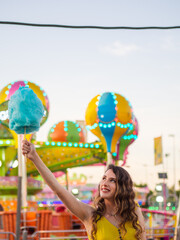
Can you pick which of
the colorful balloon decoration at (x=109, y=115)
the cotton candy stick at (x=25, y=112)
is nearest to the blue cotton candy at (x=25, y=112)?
the cotton candy stick at (x=25, y=112)

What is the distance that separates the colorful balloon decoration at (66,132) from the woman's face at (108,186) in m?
22.5

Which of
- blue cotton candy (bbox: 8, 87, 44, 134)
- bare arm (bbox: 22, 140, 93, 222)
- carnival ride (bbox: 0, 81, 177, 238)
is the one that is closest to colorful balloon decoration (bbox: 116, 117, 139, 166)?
carnival ride (bbox: 0, 81, 177, 238)

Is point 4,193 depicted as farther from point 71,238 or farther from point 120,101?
point 71,238

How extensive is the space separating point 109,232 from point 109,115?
694 inches

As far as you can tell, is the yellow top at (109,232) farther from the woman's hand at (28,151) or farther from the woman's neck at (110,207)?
the woman's hand at (28,151)

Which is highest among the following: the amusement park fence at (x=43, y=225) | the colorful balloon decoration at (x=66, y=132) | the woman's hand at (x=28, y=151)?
the colorful balloon decoration at (x=66, y=132)

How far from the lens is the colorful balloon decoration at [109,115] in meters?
20.5

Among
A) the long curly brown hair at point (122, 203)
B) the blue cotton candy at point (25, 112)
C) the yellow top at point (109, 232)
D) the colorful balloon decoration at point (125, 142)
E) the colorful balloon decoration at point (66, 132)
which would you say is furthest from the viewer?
the colorful balloon decoration at point (66, 132)

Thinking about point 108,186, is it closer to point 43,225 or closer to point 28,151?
point 28,151

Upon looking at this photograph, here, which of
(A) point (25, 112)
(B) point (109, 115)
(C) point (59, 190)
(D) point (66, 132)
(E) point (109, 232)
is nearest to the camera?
(E) point (109, 232)

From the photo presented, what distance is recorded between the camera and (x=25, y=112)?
3951 millimetres

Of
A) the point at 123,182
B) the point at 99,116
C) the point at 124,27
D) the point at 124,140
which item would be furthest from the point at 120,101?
the point at 123,182

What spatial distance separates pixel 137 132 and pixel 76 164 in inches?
175

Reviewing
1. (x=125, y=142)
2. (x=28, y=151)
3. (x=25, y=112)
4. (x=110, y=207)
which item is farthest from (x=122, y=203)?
(x=125, y=142)
